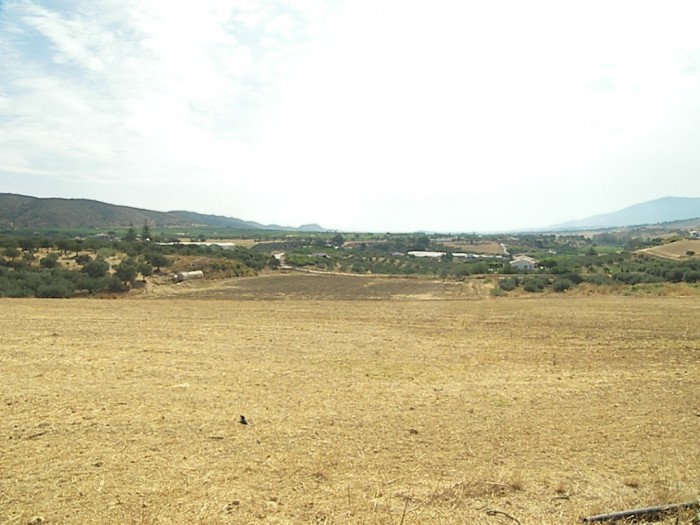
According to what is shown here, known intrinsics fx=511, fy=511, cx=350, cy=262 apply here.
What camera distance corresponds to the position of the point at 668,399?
8602 mm

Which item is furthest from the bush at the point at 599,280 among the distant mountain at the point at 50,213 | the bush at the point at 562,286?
the distant mountain at the point at 50,213

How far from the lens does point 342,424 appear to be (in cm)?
737

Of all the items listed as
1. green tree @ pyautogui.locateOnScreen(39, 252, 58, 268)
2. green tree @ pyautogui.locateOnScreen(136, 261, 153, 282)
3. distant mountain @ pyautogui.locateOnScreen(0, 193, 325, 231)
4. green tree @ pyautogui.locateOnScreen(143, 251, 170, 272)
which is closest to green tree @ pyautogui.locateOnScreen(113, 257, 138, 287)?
green tree @ pyautogui.locateOnScreen(136, 261, 153, 282)

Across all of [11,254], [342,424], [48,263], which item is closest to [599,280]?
[342,424]

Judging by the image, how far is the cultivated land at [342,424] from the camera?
205 inches

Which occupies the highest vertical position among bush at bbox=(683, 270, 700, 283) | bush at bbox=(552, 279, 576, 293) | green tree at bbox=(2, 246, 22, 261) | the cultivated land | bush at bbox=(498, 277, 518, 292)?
green tree at bbox=(2, 246, 22, 261)

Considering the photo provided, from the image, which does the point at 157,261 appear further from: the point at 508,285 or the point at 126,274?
the point at 508,285

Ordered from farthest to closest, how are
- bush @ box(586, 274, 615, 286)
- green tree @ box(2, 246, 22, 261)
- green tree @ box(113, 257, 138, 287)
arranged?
green tree @ box(2, 246, 22, 261)
bush @ box(586, 274, 615, 286)
green tree @ box(113, 257, 138, 287)

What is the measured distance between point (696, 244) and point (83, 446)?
8394 centimetres

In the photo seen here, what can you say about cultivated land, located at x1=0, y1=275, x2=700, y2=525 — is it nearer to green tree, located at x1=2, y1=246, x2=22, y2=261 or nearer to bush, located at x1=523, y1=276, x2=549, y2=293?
bush, located at x1=523, y1=276, x2=549, y2=293

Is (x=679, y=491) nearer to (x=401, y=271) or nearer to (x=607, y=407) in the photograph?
(x=607, y=407)

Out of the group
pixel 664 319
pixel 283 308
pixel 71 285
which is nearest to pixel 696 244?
pixel 664 319

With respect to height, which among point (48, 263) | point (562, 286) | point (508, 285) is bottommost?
point (508, 285)

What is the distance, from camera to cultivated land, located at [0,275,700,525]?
520 cm
